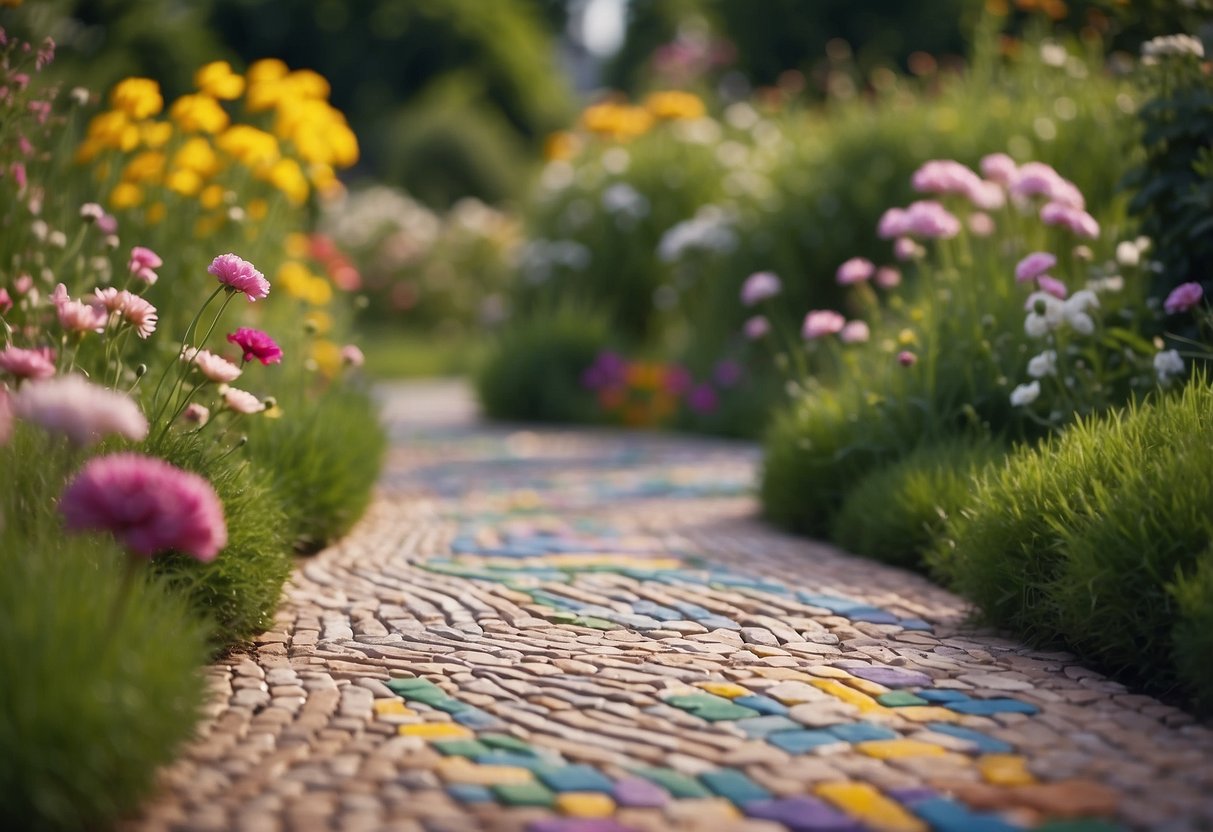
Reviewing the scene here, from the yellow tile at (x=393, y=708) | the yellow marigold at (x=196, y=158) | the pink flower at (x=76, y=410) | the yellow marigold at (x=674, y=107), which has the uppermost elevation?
the yellow marigold at (x=674, y=107)

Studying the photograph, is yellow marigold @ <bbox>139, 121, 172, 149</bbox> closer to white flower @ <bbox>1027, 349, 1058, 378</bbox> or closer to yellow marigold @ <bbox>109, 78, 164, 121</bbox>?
yellow marigold @ <bbox>109, 78, 164, 121</bbox>

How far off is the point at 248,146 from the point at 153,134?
0.48 metres

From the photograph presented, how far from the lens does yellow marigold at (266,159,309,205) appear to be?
572 cm

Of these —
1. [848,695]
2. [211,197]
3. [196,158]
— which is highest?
[196,158]

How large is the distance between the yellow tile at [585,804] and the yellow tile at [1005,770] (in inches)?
28.7

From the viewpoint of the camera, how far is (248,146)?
18.2 feet

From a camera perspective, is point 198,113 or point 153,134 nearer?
point 198,113

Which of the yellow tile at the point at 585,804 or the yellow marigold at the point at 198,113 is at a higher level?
the yellow marigold at the point at 198,113

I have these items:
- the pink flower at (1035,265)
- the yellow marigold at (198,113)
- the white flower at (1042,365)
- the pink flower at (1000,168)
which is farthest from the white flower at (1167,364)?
the yellow marigold at (198,113)

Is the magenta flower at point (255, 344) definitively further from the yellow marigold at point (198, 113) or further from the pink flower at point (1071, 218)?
the pink flower at point (1071, 218)

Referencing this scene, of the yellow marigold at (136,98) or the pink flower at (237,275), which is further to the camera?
the yellow marigold at (136,98)

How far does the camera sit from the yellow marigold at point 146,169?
17.7 feet

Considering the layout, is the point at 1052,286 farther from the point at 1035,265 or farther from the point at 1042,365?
the point at 1042,365

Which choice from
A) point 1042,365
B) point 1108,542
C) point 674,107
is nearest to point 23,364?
point 1108,542
